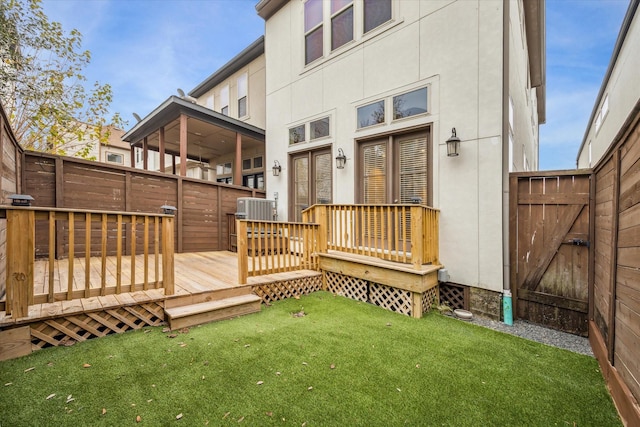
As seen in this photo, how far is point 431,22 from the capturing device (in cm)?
457

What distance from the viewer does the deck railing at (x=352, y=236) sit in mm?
3930

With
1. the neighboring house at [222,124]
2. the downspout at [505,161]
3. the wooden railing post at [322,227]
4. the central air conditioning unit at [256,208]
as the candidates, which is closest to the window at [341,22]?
the downspout at [505,161]

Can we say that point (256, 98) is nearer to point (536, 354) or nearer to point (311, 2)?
point (311, 2)

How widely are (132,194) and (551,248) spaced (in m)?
7.52

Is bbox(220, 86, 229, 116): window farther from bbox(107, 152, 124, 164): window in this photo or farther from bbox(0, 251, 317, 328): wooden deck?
bbox(107, 152, 124, 164): window

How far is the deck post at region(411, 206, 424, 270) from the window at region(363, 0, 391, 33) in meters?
3.92

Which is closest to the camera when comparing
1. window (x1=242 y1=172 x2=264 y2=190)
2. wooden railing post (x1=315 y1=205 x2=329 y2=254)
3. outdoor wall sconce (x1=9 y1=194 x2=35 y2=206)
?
outdoor wall sconce (x1=9 y1=194 x2=35 y2=206)

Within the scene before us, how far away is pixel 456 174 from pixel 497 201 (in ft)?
2.32

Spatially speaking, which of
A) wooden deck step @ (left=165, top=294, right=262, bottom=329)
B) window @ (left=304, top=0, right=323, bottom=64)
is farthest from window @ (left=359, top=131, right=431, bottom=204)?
wooden deck step @ (left=165, top=294, right=262, bottom=329)

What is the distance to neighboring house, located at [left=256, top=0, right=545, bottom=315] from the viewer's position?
3979mm

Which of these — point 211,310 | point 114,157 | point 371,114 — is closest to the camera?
point 211,310

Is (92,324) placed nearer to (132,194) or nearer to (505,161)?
(132,194)

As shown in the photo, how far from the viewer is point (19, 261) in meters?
2.48

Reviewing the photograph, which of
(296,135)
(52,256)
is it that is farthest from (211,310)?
(296,135)
